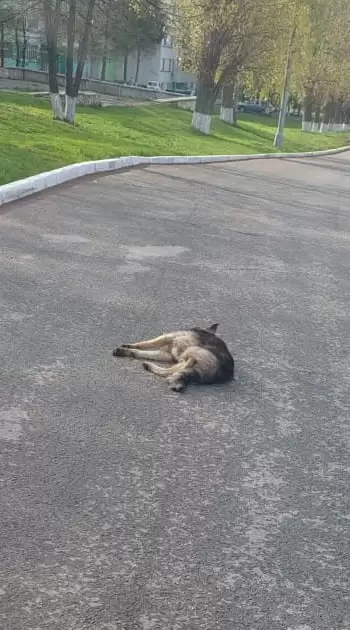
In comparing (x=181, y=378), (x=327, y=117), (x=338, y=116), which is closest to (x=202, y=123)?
(x=181, y=378)

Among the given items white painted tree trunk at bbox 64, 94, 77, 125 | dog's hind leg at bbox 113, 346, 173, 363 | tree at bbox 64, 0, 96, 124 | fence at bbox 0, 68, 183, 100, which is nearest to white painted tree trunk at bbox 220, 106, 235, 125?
fence at bbox 0, 68, 183, 100

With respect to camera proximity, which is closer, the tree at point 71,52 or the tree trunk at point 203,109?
the tree at point 71,52

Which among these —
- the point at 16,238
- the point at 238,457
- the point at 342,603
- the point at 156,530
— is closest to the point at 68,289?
the point at 16,238

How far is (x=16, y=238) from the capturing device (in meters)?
9.47

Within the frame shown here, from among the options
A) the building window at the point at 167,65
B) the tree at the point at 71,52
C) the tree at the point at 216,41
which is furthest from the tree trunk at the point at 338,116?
the tree at the point at 71,52

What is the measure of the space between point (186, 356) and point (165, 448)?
1.27 metres

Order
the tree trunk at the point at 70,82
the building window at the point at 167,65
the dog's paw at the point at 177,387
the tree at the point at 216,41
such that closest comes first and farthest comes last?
the dog's paw at the point at 177,387, the tree trunk at the point at 70,82, the tree at the point at 216,41, the building window at the point at 167,65

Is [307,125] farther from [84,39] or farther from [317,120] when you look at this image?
[84,39]

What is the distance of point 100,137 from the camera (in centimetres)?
2433

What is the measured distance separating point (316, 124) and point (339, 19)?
11.3m

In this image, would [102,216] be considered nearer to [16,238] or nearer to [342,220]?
[16,238]

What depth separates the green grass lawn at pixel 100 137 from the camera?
55.5 ft

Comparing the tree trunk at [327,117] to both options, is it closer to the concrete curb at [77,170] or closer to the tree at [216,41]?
the tree at [216,41]

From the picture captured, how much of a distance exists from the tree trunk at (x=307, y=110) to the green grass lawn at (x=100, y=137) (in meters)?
12.0
